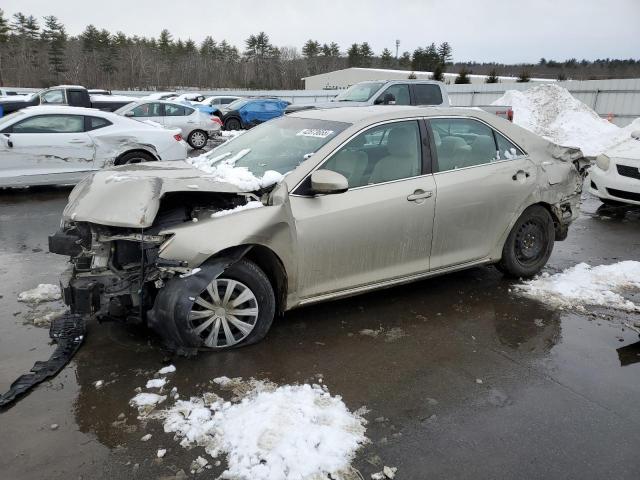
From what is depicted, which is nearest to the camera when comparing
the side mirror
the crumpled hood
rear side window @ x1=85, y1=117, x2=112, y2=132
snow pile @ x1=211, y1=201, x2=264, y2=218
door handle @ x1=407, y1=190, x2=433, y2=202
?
the crumpled hood

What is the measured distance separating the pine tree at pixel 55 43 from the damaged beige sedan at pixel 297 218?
220ft

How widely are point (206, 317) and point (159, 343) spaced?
0.53 m

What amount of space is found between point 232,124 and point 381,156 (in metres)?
20.1

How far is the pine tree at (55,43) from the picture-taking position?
64.3m

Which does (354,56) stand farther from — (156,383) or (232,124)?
(156,383)

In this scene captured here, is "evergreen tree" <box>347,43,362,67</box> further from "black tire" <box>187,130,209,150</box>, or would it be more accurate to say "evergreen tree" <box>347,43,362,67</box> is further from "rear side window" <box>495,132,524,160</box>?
"rear side window" <box>495,132,524,160</box>

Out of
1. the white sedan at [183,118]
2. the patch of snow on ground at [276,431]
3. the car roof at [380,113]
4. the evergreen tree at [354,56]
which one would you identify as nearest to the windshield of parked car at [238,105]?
the white sedan at [183,118]

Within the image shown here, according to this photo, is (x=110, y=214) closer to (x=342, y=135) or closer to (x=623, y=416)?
(x=342, y=135)

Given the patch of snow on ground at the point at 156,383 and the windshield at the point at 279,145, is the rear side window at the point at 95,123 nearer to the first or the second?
the windshield at the point at 279,145

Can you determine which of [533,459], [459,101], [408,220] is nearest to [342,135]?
[408,220]

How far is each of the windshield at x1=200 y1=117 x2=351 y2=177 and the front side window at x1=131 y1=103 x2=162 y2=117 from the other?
488 inches

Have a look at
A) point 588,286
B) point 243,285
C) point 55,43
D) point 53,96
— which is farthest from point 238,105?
point 55,43

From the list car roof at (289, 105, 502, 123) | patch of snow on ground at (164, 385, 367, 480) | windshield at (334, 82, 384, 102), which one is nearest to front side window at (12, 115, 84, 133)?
car roof at (289, 105, 502, 123)

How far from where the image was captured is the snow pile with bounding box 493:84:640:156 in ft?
57.9
